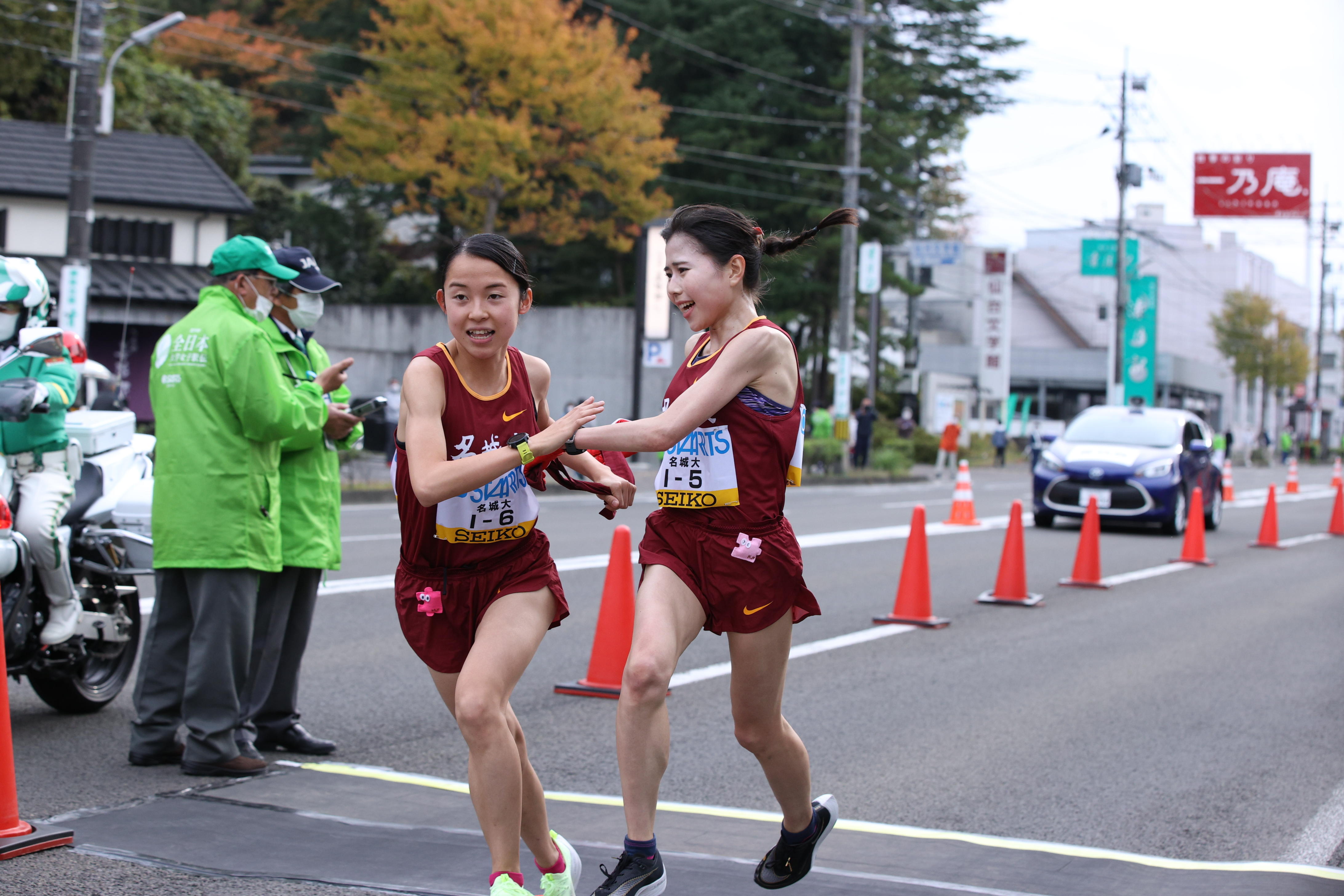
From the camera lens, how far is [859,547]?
15.0 m

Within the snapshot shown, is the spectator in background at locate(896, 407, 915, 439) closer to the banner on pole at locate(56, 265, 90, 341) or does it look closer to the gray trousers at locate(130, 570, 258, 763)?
the banner on pole at locate(56, 265, 90, 341)

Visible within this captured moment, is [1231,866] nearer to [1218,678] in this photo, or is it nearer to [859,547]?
[1218,678]

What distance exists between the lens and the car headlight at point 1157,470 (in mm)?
17578

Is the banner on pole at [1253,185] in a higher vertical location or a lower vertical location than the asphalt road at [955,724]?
higher

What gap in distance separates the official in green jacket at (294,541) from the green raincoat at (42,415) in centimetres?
101

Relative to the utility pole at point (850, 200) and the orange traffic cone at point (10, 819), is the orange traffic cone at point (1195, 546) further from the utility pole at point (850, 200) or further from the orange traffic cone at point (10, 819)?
the utility pole at point (850, 200)

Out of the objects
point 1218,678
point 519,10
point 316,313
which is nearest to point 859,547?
point 1218,678

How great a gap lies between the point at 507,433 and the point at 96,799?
2.45 m

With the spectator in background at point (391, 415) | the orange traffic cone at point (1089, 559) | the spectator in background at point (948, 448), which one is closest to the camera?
the orange traffic cone at point (1089, 559)

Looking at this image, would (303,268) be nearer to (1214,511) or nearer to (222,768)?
(222,768)

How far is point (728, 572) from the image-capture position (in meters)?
3.81

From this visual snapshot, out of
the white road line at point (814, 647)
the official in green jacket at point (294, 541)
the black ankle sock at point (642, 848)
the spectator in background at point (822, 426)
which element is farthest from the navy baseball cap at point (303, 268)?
the spectator in background at point (822, 426)

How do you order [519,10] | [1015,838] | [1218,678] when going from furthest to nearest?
1. [519,10]
2. [1218,678]
3. [1015,838]

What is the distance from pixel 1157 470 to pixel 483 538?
51.1 feet
